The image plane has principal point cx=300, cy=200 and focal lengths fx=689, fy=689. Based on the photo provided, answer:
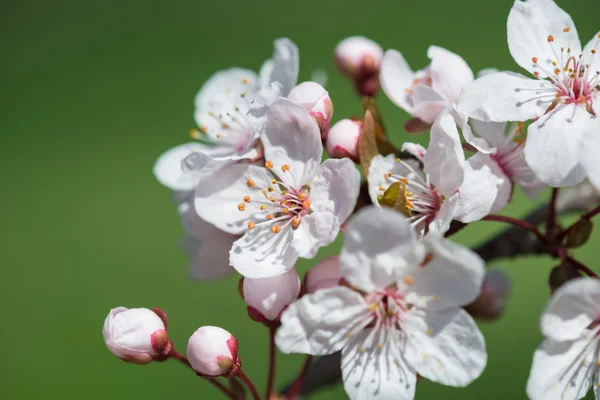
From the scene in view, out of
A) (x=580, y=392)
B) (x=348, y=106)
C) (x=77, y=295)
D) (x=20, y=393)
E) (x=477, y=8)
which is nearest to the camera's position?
(x=580, y=392)

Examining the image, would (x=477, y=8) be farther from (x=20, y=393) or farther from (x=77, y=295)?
(x=20, y=393)

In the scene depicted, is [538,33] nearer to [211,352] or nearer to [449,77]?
[449,77]

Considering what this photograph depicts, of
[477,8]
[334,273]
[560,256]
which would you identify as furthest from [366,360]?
[477,8]

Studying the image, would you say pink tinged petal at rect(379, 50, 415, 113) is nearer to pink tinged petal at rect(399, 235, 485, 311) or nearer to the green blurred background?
pink tinged petal at rect(399, 235, 485, 311)

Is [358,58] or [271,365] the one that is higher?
[358,58]

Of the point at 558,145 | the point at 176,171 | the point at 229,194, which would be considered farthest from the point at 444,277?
the point at 176,171

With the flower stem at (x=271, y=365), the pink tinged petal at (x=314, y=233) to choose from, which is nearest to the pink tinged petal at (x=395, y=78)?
the pink tinged petal at (x=314, y=233)

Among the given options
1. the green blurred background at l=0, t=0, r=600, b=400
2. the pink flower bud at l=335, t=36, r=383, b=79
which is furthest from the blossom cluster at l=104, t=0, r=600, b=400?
the green blurred background at l=0, t=0, r=600, b=400
